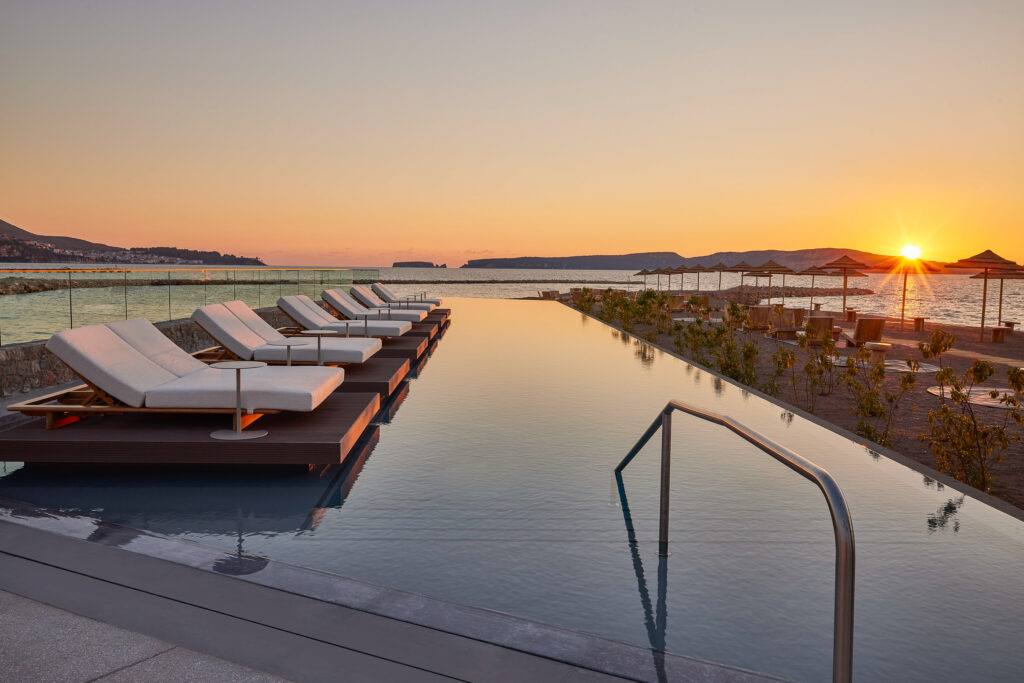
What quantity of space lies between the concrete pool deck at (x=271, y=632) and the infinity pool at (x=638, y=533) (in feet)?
0.58

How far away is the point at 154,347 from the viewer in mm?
4996

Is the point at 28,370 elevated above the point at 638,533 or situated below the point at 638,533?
above

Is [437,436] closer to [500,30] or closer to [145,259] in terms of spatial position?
[145,259]

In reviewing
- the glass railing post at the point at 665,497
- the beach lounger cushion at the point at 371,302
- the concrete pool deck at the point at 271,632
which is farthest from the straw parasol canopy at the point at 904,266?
the concrete pool deck at the point at 271,632

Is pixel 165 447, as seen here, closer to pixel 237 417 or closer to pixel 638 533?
pixel 237 417

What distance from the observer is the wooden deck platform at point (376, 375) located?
5.61 meters

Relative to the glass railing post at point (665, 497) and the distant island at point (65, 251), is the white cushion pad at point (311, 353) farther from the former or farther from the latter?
the glass railing post at point (665, 497)

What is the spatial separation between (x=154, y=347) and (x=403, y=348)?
335 centimetres

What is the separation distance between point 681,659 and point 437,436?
118 inches

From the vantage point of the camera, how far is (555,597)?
2.39 m

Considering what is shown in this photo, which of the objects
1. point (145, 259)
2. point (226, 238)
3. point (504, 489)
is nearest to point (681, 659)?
point (504, 489)

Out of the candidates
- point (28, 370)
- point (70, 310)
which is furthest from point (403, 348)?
point (28, 370)

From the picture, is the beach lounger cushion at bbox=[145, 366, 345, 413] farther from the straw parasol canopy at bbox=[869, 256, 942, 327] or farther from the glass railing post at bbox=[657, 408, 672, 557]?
the straw parasol canopy at bbox=[869, 256, 942, 327]

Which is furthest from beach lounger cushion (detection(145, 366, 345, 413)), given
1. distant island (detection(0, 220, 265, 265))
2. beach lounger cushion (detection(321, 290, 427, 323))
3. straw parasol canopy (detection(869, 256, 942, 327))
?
straw parasol canopy (detection(869, 256, 942, 327))
